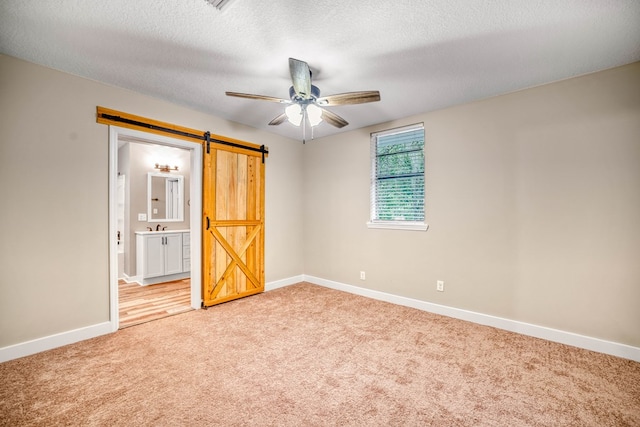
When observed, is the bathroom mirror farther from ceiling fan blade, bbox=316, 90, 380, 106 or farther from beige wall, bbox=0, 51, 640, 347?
ceiling fan blade, bbox=316, 90, 380, 106

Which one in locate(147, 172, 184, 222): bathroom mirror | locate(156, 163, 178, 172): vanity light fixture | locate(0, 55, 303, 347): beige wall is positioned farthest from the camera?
locate(156, 163, 178, 172): vanity light fixture

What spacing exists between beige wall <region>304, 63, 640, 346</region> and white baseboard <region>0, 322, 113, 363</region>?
3383mm

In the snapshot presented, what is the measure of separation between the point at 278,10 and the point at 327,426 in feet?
8.67

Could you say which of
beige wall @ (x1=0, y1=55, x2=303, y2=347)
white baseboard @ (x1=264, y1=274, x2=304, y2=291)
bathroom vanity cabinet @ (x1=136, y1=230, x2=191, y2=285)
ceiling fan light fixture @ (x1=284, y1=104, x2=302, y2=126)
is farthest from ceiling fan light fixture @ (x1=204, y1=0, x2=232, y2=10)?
bathroom vanity cabinet @ (x1=136, y1=230, x2=191, y2=285)

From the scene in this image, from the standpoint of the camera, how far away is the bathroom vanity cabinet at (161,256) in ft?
16.5

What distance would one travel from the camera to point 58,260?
267 cm

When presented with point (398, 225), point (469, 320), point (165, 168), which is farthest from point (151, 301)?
point (469, 320)

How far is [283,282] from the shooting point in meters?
4.82

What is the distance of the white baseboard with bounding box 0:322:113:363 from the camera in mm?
2410

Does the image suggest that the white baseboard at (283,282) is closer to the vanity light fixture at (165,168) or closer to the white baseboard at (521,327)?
the white baseboard at (521,327)

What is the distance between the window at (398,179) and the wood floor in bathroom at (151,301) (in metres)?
3.03

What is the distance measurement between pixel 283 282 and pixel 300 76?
3483 mm

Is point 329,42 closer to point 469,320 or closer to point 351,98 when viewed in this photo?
point 351,98

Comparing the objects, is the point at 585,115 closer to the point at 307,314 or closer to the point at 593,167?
the point at 593,167
